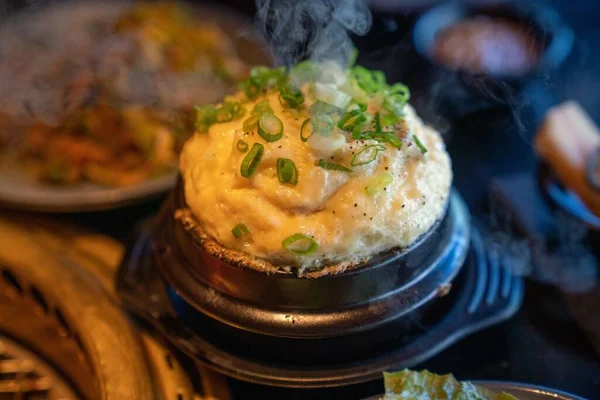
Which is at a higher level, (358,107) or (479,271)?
(358,107)

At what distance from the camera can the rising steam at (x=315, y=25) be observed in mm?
2158

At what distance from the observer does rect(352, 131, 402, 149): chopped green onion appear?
1741 millimetres

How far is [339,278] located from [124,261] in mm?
1075

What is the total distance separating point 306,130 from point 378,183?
0.32 meters

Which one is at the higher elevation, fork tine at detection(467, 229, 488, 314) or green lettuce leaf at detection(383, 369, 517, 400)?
green lettuce leaf at detection(383, 369, 517, 400)

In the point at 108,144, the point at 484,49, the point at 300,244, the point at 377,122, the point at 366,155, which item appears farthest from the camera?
the point at 484,49

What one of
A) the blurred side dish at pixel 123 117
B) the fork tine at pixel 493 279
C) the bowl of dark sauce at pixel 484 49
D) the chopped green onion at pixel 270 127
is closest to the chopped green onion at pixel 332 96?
the chopped green onion at pixel 270 127

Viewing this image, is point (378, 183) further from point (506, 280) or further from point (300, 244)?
point (506, 280)

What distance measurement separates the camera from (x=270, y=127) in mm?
1757

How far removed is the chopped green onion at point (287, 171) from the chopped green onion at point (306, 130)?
118 millimetres

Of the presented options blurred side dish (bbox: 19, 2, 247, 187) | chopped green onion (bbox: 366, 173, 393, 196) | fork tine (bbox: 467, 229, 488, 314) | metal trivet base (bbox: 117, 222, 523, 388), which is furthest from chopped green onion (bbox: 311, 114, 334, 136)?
blurred side dish (bbox: 19, 2, 247, 187)

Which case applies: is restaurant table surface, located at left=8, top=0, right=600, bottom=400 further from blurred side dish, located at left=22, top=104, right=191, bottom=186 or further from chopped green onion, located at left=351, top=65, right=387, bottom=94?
chopped green onion, located at left=351, top=65, right=387, bottom=94

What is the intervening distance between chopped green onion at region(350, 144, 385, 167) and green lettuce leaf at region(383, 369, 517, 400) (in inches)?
27.8

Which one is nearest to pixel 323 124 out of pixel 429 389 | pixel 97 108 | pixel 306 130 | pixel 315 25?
pixel 306 130
